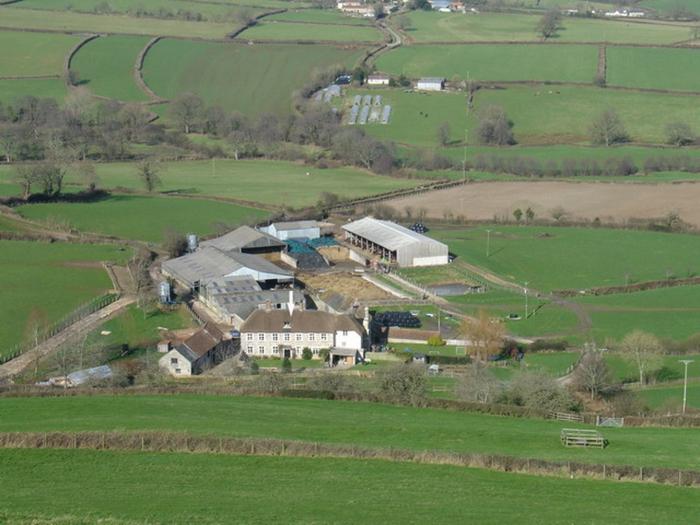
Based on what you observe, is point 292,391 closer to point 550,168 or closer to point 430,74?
point 550,168

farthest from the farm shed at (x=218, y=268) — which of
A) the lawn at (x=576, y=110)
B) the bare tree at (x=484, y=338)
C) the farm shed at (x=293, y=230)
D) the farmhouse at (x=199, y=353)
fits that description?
the lawn at (x=576, y=110)

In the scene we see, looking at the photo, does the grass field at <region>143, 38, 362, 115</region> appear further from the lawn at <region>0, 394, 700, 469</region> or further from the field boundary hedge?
the field boundary hedge

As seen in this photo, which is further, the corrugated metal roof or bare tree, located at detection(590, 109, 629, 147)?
bare tree, located at detection(590, 109, 629, 147)

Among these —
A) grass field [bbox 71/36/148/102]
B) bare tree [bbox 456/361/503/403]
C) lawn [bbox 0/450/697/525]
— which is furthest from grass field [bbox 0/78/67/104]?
lawn [bbox 0/450/697/525]

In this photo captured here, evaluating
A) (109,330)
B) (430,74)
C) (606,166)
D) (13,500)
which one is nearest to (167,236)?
(109,330)

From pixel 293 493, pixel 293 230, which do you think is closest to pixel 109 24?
pixel 293 230

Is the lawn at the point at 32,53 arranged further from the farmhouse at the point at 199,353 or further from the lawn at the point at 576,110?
the farmhouse at the point at 199,353
